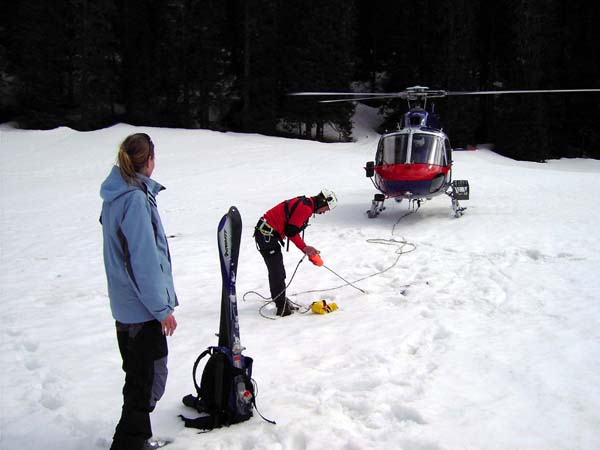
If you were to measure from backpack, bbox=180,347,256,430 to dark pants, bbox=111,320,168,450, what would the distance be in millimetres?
647

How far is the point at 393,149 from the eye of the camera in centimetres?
1240

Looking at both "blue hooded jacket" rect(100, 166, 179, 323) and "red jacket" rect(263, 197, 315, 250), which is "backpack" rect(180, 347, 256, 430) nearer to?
"blue hooded jacket" rect(100, 166, 179, 323)

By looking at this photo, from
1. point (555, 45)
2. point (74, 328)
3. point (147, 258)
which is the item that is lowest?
point (74, 328)

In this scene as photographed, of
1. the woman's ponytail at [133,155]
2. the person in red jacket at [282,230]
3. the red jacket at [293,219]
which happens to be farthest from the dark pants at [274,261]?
the woman's ponytail at [133,155]

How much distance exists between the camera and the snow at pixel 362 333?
389cm

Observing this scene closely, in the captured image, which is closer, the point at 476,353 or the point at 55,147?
the point at 476,353

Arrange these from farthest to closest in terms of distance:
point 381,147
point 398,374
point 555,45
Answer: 1. point 555,45
2. point 381,147
3. point 398,374

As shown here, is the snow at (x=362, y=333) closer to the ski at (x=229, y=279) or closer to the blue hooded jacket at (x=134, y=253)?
the ski at (x=229, y=279)

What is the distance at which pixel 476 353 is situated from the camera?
17.0ft

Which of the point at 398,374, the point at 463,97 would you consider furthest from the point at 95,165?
the point at 463,97

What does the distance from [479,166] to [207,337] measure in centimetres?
2017

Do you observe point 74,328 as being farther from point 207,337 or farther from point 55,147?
point 55,147

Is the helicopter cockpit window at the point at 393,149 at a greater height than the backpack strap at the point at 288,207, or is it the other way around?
the helicopter cockpit window at the point at 393,149

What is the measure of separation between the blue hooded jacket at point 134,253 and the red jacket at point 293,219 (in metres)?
3.39
